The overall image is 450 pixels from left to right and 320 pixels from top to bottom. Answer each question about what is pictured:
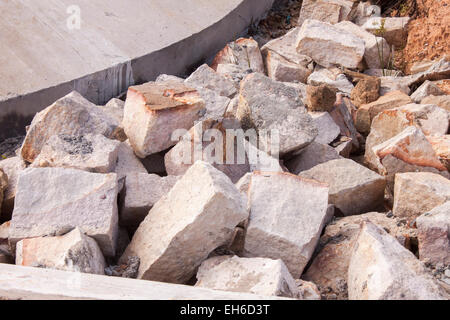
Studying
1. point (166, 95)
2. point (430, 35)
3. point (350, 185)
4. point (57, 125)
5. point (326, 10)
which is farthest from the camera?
point (326, 10)

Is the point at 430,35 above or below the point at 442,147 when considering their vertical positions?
below

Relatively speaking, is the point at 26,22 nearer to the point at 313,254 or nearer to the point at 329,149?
the point at 329,149

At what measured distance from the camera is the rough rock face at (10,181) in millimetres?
Result: 2689

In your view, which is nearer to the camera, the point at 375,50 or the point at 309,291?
the point at 309,291

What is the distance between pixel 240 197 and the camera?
229cm

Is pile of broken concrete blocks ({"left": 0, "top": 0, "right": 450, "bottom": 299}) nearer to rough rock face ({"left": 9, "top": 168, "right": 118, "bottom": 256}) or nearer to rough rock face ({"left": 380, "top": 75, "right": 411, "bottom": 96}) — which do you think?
rough rock face ({"left": 9, "top": 168, "right": 118, "bottom": 256})

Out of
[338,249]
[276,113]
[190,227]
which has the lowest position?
[338,249]

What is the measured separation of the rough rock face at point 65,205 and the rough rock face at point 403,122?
1746mm

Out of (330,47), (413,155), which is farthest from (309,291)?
(330,47)

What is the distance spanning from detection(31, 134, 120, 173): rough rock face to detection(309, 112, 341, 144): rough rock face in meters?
1.40

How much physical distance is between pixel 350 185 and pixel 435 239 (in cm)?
60

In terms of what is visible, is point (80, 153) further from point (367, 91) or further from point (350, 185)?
point (367, 91)

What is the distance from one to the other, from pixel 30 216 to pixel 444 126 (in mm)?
2565

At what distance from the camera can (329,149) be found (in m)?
3.33
